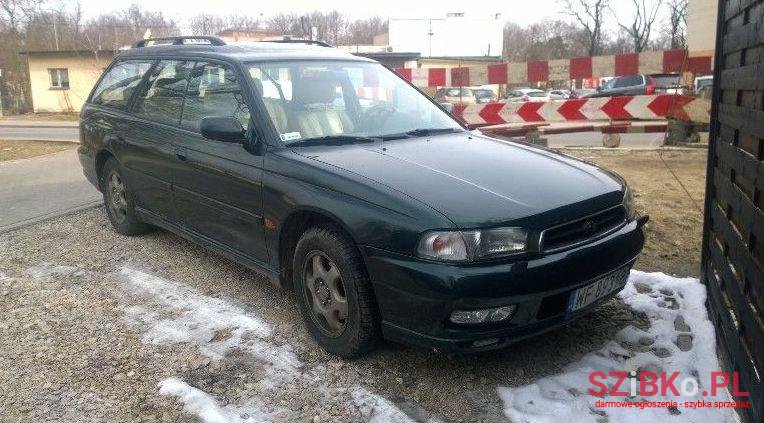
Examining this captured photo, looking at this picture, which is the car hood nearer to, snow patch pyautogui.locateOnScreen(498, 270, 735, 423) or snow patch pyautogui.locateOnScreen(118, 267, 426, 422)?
snow patch pyautogui.locateOnScreen(498, 270, 735, 423)

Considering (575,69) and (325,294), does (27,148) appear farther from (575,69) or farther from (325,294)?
(325,294)

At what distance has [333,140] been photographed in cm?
383

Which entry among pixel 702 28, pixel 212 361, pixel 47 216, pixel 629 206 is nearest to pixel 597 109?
pixel 702 28

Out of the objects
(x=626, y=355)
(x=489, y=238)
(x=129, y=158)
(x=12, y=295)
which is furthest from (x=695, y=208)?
(x=12, y=295)

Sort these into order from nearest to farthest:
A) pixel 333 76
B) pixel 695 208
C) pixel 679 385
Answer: pixel 679 385 → pixel 333 76 → pixel 695 208

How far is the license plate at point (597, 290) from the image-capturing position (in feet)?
10.1

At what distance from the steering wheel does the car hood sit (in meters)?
0.33

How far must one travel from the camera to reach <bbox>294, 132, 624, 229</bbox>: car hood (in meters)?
2.93

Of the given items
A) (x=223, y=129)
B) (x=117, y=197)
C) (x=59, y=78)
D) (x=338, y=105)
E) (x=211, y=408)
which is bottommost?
(x=211, y=408)

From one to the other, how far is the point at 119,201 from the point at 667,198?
5617 millimetres

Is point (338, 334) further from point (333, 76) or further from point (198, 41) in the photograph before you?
point (198, 41)

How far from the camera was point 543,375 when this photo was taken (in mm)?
3215

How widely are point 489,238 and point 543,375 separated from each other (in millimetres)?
893

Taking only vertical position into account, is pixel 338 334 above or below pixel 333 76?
below
